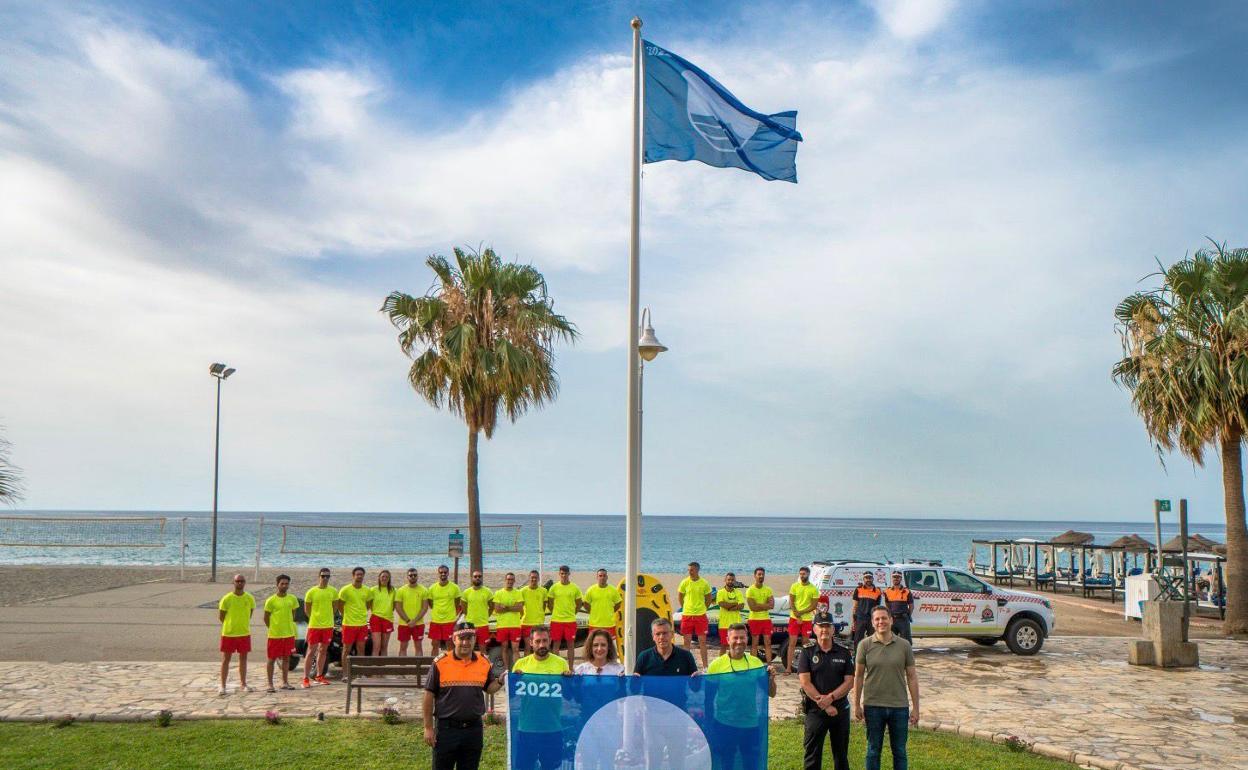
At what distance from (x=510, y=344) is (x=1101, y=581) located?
78.8ft

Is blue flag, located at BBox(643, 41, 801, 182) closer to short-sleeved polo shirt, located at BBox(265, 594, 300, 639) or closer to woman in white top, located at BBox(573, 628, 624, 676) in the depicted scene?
woman in white top, located at BBox(573, 628, 624, 676)

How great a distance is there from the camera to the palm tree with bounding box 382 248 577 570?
20.4 meters

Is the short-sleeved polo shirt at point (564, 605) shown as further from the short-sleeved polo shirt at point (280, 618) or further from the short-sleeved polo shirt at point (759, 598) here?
the short-sleeved polo shirt at point (280, 618)

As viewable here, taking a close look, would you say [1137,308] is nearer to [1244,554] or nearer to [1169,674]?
[1244,554]

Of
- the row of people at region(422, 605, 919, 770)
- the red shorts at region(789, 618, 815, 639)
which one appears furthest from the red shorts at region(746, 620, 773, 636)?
the row of people at region(422, 605, 919, 770)

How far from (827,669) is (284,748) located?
5.99m

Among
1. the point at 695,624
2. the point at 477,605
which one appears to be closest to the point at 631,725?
the point at 477,605

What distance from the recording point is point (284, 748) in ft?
32.0

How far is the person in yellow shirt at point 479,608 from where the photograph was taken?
46.4ft

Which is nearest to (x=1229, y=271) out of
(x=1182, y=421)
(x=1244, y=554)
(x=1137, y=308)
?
(x=1137, y=308)

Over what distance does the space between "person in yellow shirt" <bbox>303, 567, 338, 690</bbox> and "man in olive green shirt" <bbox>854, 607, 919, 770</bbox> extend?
849 cm

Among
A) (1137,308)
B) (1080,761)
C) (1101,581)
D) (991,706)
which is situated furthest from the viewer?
(1101,581)

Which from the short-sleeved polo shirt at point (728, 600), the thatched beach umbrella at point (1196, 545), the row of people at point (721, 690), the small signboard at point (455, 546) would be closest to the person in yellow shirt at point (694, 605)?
Result: the short-sleeved polo shirt at point (728, 600)

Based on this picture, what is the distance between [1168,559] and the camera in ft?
61.2
